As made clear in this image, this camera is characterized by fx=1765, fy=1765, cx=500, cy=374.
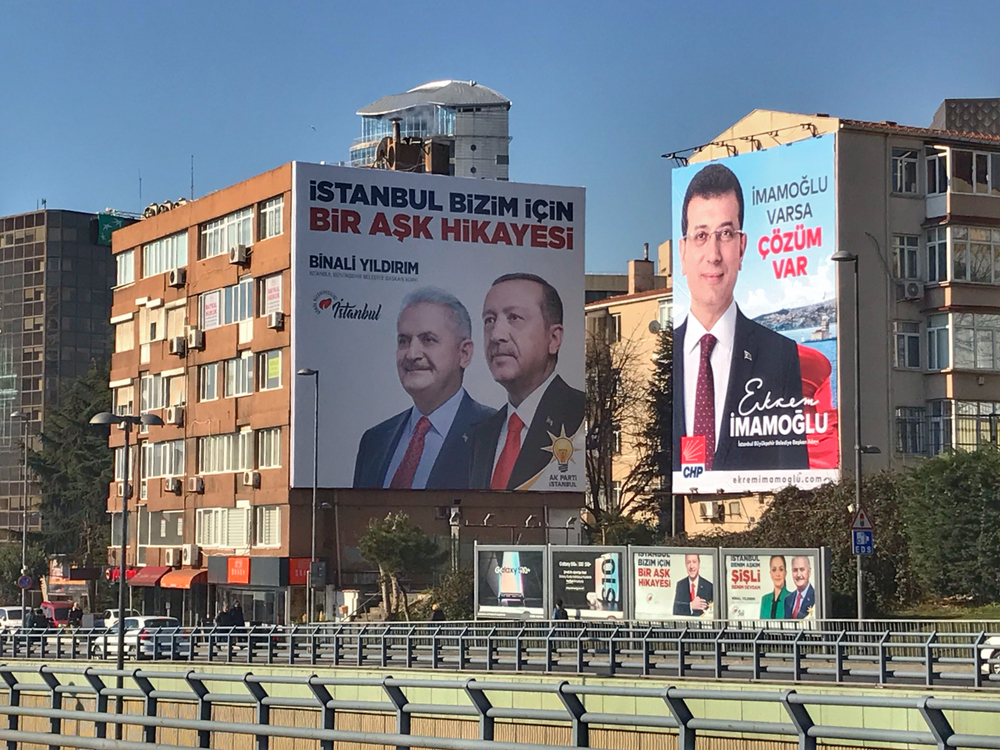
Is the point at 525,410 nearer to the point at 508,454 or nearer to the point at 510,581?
the point at 508,454

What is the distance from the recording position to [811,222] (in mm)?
62406

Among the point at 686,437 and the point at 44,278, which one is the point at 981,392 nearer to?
the point at 686,437

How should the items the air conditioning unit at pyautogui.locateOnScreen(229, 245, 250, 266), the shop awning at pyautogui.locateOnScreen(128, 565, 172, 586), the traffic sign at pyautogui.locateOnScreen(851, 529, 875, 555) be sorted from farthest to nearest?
the shop awning at pyautogui.locateOnScreen(128, 565, 172, 586)
the air conditioning unit at pyautogui.locateOnScreen(229, 245, 250, 266)
the traffic sign at pyautogui.locateOnScreen(851, 529, 875, 555)

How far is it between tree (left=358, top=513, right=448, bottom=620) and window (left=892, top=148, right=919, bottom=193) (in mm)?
20985

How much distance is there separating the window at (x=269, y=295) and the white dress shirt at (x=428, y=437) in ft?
21.6

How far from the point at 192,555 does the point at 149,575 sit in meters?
3.82

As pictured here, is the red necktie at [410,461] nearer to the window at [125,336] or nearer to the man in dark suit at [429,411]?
the man in dark suit at [429,411]

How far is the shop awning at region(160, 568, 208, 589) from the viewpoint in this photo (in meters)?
71.6

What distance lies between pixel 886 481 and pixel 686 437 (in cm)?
1382

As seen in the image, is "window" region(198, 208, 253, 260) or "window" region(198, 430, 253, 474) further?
"window" region(198, 208, 253, 260)

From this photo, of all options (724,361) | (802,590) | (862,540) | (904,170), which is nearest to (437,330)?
(724,361)

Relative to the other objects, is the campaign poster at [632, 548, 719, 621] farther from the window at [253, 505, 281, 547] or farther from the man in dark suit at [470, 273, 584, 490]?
the man in dark suit at [470, 273, 584, 490]

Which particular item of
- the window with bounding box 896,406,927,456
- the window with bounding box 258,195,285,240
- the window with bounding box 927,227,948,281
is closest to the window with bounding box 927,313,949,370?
the window with bounding box 927,227,948,281

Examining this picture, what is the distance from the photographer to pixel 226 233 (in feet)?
236
